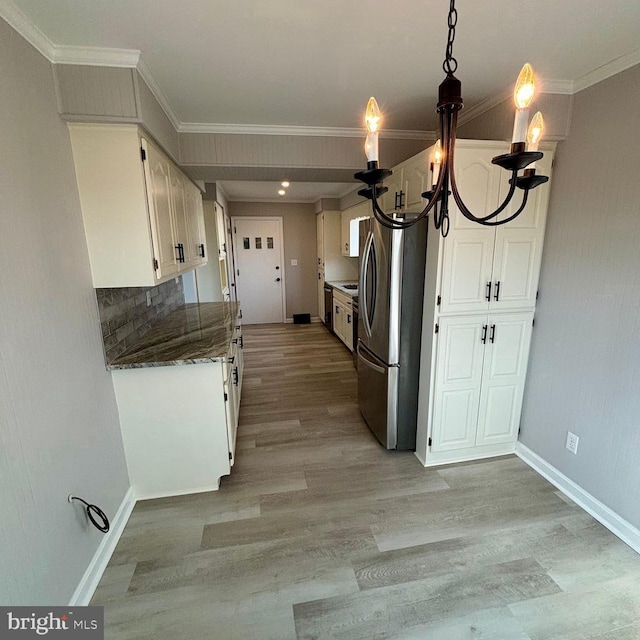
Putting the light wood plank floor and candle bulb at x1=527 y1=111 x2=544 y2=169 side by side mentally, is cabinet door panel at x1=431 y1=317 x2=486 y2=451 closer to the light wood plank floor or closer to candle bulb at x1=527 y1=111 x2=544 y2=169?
the light wood plank floor

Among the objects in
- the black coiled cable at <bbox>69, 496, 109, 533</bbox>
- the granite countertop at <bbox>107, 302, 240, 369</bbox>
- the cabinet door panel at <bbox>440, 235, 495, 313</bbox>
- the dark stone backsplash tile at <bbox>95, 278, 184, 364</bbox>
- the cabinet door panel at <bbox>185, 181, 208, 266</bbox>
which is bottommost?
the black coiled cable at <bbox>69, 496, 109, 533</bbox>

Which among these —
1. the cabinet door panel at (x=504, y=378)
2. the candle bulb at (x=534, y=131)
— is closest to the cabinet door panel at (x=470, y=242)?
the cabinet door panel at (x=504, y=378)

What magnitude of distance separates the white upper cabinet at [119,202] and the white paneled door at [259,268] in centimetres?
446

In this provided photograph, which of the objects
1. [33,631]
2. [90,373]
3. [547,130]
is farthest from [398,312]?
[33,631]

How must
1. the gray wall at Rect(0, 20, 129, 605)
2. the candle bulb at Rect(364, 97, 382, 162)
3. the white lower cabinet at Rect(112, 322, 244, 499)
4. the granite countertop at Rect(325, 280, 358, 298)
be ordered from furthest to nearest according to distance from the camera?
the granite countertop at Rect(325, 280, 358, 298) < the white lower cabinet at Rect(112, 322, 244, 499) < the gray wall at Rect(0, 20, 129, 605) < the candle bulb at Rect(364, 97, 382, 162)

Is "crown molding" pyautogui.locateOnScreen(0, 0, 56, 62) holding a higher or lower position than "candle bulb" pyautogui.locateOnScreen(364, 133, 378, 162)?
higher

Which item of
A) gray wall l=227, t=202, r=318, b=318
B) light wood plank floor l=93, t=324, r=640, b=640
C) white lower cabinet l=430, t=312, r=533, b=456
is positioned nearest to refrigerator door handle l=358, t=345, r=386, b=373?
white lower cabinet l=430, t=312, r=533, b=456

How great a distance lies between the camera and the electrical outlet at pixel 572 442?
2.10 meters

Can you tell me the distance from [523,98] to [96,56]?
182 cm

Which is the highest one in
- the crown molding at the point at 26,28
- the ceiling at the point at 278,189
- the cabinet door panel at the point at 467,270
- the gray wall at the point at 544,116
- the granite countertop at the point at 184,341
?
the ceiling at the point at 278,189

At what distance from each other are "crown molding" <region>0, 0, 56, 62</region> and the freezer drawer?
8.15ft

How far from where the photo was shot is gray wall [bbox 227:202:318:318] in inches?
251

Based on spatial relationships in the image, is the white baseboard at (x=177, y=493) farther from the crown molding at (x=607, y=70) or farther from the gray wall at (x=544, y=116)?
the crown molding at (x=607, y=70)

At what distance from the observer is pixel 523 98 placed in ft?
2.94
